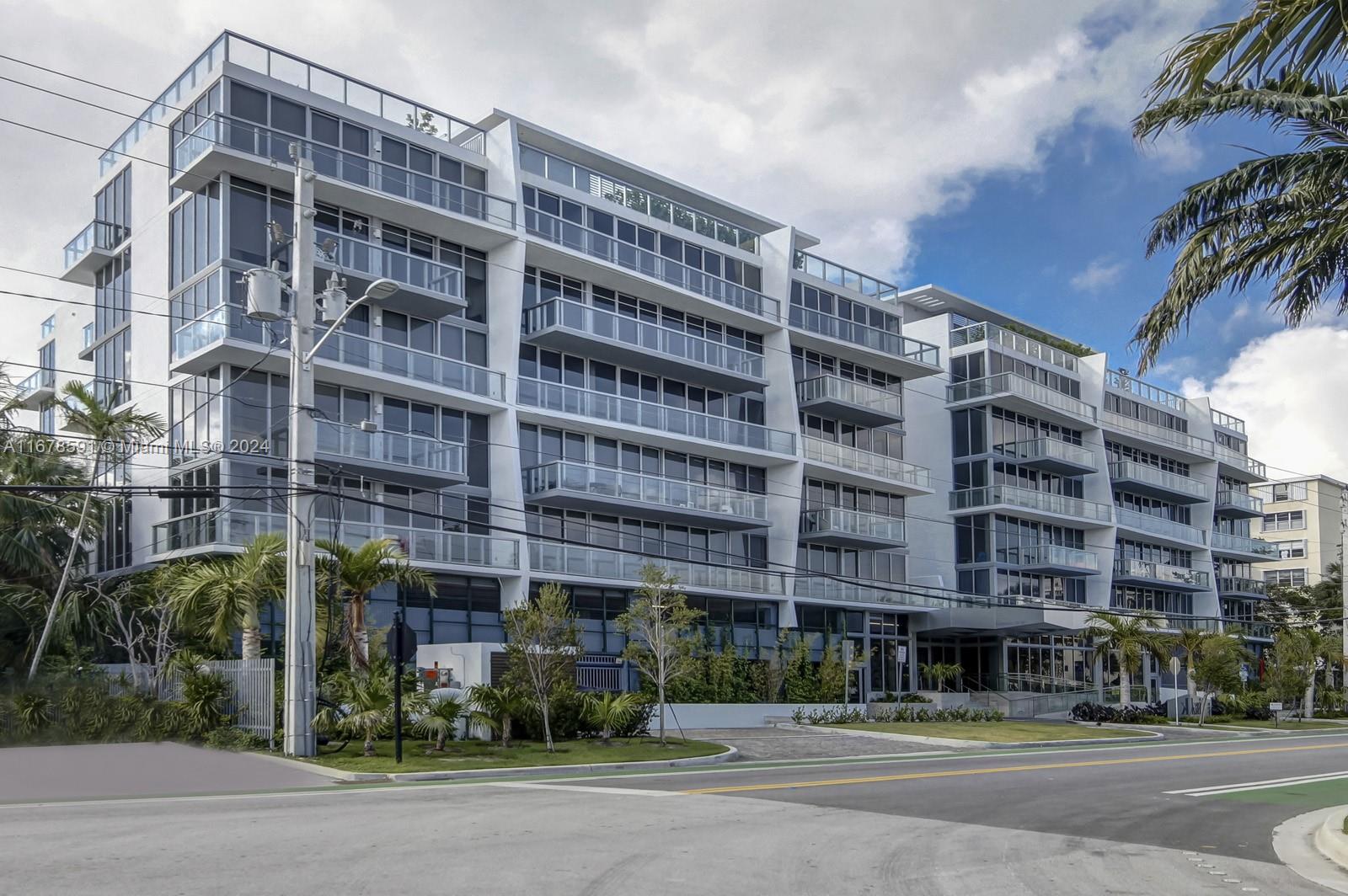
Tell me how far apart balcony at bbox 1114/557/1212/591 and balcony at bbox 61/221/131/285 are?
49695 mm

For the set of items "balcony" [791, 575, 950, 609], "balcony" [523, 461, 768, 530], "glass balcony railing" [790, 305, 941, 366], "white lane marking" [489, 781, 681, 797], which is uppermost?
"glass balcony railing" [790, 305, 941, 366]

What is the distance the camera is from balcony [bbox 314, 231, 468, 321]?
118 feet

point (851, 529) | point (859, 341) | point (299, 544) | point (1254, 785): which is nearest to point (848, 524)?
point (851, 529)

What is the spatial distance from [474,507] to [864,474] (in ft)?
62.3

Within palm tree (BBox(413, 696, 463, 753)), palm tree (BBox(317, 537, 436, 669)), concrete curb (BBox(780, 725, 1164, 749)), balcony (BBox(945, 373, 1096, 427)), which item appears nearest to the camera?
palm tree (BBox(413, 696, 463, 753))

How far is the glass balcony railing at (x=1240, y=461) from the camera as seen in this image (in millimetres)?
79531

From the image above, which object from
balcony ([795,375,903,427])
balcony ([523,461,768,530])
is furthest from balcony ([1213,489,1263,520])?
balcony ([523,461,768,530])

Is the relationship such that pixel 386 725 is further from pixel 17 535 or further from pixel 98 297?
pixel 98 297

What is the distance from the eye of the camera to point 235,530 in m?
32.1

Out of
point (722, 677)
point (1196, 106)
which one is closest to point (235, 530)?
point (722, 677)

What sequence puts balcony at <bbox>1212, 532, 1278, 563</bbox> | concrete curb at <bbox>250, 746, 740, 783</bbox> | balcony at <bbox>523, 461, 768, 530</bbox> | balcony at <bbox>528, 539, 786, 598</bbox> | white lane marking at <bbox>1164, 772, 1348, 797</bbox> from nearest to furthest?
white lane marking at <bbox>1164, 772, 1348, 797</bbox> → concrete curb at <bbox>250, 746, 740, 783</bbox> → balcony at <bbox>528, 539, 786, 598</bbox> → balcony at <bbox>523, 461, 768, 530</bbox> → balcony at <bbox>1212, 532, 1278, 563</bbox>

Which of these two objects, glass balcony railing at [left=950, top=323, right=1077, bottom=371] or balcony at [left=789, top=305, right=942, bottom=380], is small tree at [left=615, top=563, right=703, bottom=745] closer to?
balcony at [left=789, top=305, right=942, bottom=380]

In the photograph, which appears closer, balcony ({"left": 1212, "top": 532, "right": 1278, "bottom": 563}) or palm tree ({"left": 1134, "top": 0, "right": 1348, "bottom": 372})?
palm tree ({"left": 1134, "top": 0, "right": 1348, "bottom": 372})

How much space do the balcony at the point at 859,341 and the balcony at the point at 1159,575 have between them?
1748 centimetres
